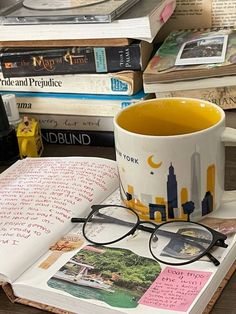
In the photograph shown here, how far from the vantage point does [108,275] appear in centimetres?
55

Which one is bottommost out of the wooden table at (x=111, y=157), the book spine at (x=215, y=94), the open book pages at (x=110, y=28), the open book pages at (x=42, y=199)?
the wooden table at (x=111, y=157)

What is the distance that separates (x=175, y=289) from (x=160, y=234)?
0.28 feet

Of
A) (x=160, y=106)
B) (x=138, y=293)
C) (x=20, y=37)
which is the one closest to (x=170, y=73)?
(x=160, y=106)

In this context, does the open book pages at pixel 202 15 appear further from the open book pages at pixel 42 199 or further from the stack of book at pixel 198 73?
the open book pages at pixel 42 199

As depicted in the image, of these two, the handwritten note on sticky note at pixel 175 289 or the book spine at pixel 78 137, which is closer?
the handwritten note on sticky note at pixel 175 289

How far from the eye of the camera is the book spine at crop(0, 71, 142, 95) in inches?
31.7

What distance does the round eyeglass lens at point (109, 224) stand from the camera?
605mm

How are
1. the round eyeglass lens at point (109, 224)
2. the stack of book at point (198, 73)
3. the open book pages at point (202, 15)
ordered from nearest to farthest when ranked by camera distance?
the round eyeglass lens at point (109, 224) < the stack of book at point (198, 73) < the open book pages at point (202, 15)

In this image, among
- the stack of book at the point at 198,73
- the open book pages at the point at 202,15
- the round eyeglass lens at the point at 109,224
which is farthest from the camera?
the open book pages at the point at 202,15

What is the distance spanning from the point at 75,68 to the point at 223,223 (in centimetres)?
33

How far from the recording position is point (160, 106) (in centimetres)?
67

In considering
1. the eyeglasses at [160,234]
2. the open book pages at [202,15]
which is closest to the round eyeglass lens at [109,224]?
the eyeglasses at [160,234]

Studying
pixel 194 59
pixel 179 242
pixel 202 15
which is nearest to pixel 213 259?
pixel 179 242

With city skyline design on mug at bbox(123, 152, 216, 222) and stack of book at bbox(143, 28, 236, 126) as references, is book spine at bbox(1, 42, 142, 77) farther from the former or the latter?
city skyline design on mug at bbox(123, 152, 216, 222)
